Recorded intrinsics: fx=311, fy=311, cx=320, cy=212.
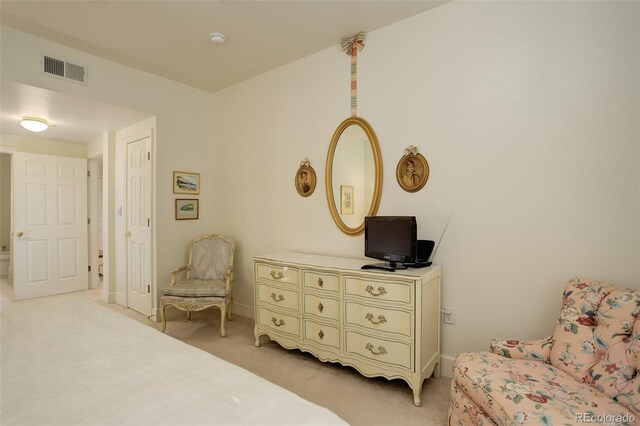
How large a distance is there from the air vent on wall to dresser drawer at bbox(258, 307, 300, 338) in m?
2.94

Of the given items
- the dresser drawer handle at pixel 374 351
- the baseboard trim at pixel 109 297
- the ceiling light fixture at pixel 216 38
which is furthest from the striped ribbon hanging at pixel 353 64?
the baseboard trim at pixel 109 297

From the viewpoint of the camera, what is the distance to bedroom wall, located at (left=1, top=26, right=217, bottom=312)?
282 cm

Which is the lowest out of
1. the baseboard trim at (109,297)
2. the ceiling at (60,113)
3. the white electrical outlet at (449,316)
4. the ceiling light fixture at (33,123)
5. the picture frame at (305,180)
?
the baseboard trim at (109,297)

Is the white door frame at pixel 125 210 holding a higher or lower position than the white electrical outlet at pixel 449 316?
higher

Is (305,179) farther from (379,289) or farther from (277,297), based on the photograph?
(379,289)

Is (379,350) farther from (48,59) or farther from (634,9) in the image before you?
(48,59)

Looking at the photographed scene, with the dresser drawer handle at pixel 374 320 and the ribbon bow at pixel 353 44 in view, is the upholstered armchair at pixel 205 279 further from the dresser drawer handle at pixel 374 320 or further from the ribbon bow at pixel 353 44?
the ribbon bow at pixel 353 44

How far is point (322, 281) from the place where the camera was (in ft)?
8.29

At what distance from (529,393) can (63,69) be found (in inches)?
172

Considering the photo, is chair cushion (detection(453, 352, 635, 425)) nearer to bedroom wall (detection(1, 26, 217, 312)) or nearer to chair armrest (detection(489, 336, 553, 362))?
chair armrest (detection(489, 336, 553, 362))

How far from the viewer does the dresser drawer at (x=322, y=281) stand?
2.46m

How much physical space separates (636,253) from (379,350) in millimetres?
1665

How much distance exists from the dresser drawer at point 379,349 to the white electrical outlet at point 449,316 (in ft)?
1.85

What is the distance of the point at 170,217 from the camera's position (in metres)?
A: 3.83
